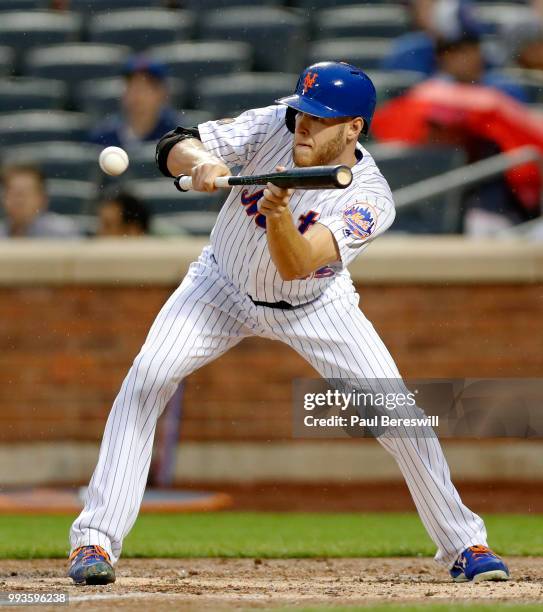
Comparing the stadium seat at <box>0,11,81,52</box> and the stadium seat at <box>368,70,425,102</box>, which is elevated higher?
the stadium seat at <box>0,11,81,52</box>

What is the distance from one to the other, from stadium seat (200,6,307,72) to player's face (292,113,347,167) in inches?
231

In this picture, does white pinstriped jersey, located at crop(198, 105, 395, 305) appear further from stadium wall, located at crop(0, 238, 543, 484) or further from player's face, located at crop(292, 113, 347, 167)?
stadium wall, located at crop(0, 238, 543, 484)

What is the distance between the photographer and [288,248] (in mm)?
3947

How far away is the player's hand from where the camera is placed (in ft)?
12.6

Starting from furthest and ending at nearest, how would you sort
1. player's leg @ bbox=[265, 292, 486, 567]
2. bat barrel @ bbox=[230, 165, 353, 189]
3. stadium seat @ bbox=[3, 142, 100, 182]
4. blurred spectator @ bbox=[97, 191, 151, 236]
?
stadium seat @ bbox=[3, 142, 100, 182] → blurred spectator @ bbox=[97, 191, 151, 236] → player's leg @ bbox=[265, 292, 486, 567] → bat barrel @ bbox=[230, 165, 353, 189]

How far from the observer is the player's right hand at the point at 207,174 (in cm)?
411

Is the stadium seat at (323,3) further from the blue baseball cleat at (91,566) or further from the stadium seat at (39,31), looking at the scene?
the blue baseball cleat at (91,566)

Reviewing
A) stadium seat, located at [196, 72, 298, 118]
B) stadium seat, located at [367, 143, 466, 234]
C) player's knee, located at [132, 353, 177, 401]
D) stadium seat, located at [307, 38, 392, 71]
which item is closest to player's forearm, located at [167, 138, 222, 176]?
player's knee, located at [132, 353, 177, 401]

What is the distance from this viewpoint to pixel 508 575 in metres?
4.55

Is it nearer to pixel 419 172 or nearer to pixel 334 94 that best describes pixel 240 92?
pixel 419 172

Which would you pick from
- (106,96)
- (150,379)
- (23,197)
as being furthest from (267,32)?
(150,379)

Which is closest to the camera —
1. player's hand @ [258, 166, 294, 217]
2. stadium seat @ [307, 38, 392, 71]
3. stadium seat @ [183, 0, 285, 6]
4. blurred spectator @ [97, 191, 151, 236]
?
player's hand @ [258, 166, 294, 217]

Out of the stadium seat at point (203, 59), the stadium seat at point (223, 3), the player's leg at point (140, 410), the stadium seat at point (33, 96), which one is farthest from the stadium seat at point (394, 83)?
the player's leg at point (140, 410)

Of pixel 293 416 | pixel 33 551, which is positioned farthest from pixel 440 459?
pixel 293 416
